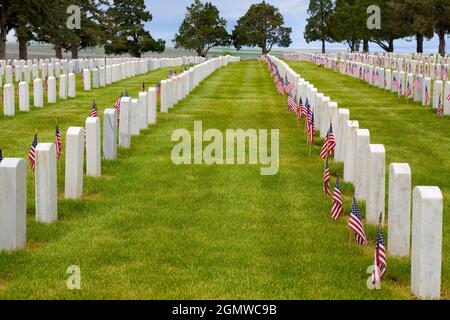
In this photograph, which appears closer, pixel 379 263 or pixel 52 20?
pixel 379 263

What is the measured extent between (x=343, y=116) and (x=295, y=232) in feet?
15.1

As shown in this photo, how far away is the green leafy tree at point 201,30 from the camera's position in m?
115

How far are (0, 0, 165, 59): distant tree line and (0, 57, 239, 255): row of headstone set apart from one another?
1749 inches

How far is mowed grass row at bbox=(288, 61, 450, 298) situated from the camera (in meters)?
12.7

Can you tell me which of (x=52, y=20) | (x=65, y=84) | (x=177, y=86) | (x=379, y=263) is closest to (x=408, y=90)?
(x=177, y=86)

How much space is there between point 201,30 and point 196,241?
107 metres

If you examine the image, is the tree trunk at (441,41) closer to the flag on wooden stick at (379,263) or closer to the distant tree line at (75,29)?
the distant tree line at (75,29)

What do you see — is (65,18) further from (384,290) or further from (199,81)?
(384,290)

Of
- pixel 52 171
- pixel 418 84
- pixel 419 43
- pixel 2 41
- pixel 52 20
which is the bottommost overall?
pixel 52 171

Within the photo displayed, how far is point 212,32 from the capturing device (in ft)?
378

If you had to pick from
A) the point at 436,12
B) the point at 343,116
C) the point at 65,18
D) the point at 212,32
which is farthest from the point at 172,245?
the point at 212,32

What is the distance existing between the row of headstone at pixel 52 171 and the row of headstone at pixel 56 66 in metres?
19.0

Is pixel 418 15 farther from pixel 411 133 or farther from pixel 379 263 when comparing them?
pixel 379 263

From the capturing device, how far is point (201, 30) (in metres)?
115
